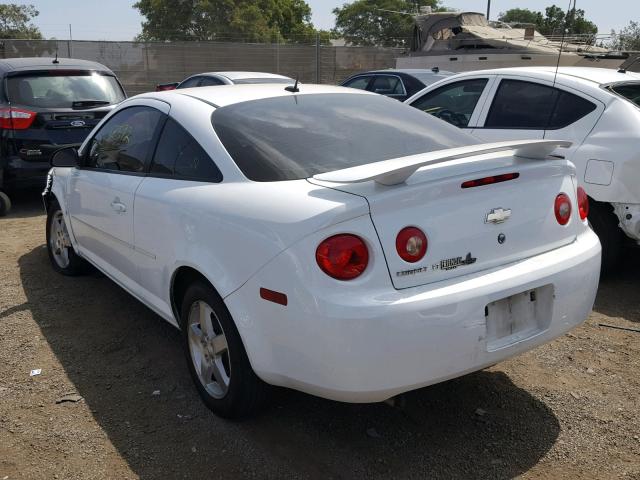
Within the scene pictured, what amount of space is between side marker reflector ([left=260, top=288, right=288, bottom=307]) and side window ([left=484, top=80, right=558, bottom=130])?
3.43 m

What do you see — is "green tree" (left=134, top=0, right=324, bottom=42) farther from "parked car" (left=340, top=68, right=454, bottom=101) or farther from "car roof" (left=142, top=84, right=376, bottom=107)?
"car roof" (left=142, top=84, right=376, bottom=107)

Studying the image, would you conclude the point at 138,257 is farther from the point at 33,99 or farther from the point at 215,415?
the point at 33,99

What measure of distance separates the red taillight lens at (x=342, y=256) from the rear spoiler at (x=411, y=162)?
27 centimetres

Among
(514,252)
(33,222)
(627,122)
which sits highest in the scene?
(627,122)

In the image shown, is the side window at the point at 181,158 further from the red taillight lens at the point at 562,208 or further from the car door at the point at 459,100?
the car door at the point at 459,100

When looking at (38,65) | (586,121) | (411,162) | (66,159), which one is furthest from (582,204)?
(38,65)

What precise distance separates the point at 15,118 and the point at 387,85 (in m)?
6.04

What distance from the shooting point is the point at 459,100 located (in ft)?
19.8

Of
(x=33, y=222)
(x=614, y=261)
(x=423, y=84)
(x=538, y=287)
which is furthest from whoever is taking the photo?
(x=423, y=84)

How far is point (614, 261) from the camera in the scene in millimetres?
4938

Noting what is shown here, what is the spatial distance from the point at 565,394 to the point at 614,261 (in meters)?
2.00

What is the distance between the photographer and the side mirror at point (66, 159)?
176 inches

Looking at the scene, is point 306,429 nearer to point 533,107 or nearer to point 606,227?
point 606,227

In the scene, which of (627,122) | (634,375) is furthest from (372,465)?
(627,122)
